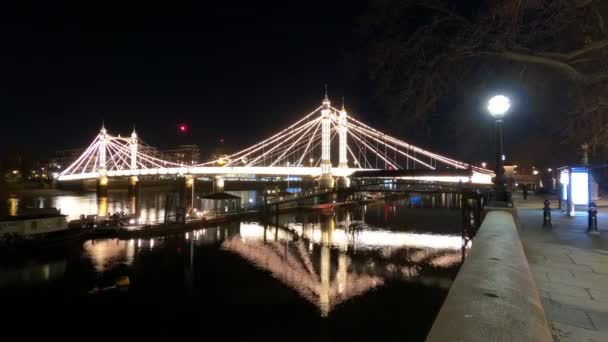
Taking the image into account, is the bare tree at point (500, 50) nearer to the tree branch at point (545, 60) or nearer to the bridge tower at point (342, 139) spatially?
the tree branch at point (545, 60)

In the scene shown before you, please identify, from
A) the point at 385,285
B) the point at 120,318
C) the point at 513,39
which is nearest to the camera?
the point at 513,39

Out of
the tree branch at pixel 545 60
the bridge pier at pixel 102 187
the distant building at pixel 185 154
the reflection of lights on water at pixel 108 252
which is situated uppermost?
the distant building at pixel 185 154

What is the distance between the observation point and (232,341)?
14.4m

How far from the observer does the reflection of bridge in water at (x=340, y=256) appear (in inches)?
810

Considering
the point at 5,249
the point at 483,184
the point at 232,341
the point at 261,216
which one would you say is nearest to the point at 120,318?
the point at 232,341

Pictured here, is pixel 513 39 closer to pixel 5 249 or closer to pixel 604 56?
pixel 604 56

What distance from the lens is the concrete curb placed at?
2.00 metres

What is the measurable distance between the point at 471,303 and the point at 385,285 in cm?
1881

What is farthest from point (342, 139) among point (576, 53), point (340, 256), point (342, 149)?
point (576, 53)

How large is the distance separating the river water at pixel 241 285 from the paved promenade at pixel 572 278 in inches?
291

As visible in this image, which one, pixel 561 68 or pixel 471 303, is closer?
pixel 471 303

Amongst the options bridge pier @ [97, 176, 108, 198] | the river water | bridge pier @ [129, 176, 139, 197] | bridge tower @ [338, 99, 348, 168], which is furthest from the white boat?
bridge pier @ [129, 176, 139, 197]

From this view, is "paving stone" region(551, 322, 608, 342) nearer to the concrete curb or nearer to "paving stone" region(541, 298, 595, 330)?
"paving stone" region(541, 298, 595, 330)

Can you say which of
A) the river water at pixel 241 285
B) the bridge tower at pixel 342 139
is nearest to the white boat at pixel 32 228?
the river water at pixel 241 285
